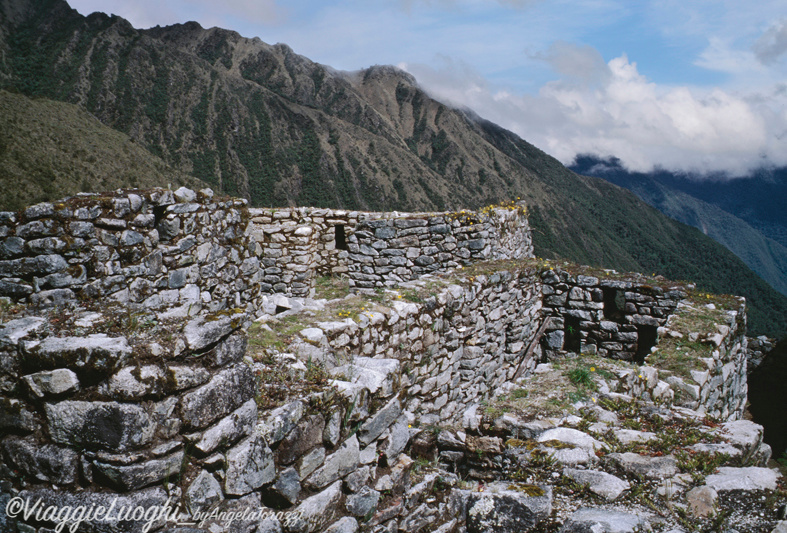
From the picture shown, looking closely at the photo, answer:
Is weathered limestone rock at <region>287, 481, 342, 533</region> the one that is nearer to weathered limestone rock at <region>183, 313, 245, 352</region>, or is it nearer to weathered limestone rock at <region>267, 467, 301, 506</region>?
weathered limestone rock at <region>267, 467, 301, 506</region>

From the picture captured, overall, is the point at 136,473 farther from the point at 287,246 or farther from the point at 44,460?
the point at 287,246

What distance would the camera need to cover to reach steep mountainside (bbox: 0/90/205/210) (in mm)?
26969

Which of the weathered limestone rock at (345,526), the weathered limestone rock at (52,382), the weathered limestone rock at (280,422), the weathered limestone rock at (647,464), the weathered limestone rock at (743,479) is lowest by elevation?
the weathered limestone rock at (345,526)

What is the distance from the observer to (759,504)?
2.76m

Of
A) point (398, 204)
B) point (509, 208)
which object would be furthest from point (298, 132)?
point (509, 208)

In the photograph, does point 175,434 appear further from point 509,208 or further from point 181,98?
point 181,98

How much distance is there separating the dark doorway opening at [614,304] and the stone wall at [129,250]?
6457mm

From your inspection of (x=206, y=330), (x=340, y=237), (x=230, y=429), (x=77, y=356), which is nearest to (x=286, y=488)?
(x=230, y=429)

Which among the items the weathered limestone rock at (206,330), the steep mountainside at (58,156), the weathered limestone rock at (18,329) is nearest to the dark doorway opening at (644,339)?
the weathered limestone rock at (206,330)

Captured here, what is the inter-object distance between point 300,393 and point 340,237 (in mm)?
7333

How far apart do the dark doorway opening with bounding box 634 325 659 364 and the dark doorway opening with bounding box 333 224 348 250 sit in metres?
5.98

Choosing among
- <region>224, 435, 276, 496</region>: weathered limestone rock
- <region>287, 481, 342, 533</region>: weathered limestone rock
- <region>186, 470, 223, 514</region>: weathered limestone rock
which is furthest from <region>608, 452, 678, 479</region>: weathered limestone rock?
<region>186, 470, 223, 514</region>: weathered limestone rock

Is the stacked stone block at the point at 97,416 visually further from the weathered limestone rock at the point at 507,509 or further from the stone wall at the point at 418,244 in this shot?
the stone wall at the point at 418,244

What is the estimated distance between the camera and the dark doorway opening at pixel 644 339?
8188mm
